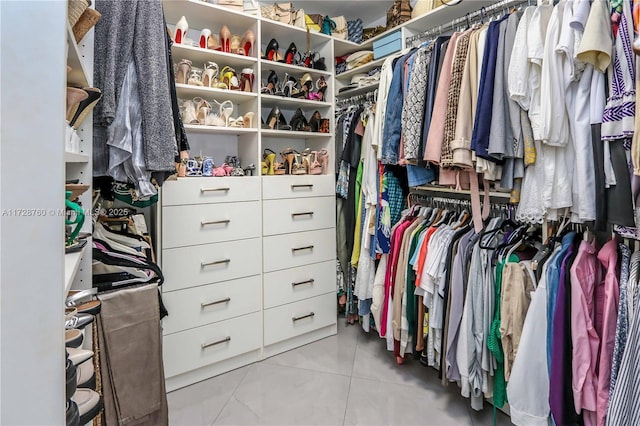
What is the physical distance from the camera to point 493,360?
152cm

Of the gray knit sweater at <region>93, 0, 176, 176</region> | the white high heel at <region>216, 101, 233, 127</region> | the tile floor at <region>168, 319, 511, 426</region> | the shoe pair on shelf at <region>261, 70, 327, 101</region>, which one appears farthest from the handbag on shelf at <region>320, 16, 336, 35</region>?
the tile floor at <region>168, 319, 511, 426</region>

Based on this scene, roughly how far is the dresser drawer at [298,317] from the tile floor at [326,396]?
0.45ft

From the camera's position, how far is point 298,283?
2.35 m

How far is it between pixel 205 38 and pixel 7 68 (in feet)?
5.80

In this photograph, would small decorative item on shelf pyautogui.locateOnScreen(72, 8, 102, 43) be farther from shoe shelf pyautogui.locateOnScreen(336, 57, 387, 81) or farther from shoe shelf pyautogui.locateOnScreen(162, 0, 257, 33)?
shoe shelf pyautogui.locateOnScreen(336, 57, 387, 81)

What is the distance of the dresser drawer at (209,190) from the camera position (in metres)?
1.86

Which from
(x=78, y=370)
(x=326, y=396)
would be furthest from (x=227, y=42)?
(x=326, y=396)

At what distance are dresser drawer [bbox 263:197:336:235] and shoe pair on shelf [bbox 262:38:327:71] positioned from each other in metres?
0.89

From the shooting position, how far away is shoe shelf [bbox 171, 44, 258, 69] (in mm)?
1982

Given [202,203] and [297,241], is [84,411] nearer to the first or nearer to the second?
[202,203]

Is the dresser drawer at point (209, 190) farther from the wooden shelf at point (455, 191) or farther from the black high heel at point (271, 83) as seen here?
the wooden shelf at point (455, 191)

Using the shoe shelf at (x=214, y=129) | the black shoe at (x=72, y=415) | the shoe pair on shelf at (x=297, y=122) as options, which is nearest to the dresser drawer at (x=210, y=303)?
the shoe shelf at (x=214, y=129)

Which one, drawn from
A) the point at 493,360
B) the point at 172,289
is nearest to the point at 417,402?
the point at 493,360

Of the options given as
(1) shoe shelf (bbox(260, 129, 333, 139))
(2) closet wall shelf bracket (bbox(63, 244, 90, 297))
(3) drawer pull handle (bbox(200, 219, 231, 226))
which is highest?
(1) shoe shelf (bbox(260, 129, 333, 139))
